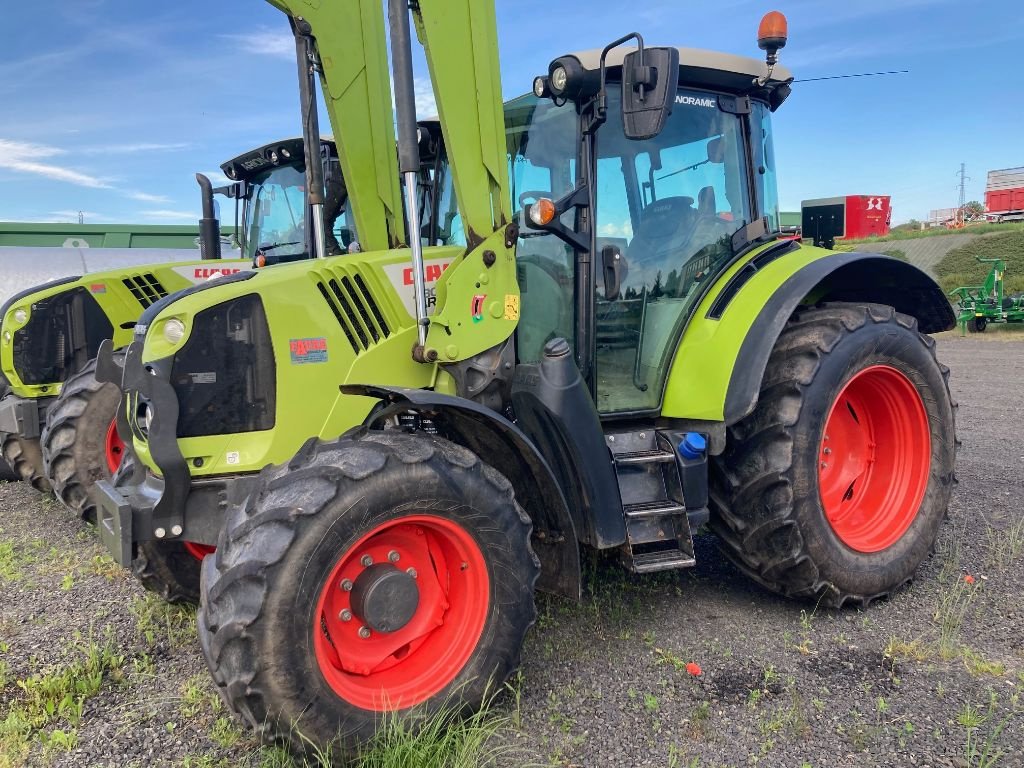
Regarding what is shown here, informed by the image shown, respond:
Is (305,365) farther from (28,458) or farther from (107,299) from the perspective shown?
(107,299)

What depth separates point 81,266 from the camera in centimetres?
1116

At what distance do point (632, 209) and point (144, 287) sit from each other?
14.3 feet

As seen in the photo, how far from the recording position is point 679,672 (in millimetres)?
3150

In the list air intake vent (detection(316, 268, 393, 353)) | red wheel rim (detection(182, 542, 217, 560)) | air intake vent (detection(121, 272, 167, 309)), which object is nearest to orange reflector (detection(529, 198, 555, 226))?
air intake vent (detection(316, 268, 393, 353))

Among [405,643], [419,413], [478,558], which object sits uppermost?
[419,413]

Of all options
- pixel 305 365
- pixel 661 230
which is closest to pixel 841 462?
pixel 661 230

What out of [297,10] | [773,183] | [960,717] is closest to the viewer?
[960,717]

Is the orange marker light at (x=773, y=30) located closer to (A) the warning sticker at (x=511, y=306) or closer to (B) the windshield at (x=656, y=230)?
(B) the windshield at (x=656, y=230)

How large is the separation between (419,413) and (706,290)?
1506 mm

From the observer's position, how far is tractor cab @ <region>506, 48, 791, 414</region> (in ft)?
11.3

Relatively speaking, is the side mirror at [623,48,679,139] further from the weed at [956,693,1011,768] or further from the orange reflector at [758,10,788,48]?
the weed at [956,693,1011,768]

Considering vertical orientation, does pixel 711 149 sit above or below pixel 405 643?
above

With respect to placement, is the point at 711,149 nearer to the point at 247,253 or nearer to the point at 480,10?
the point at 480,10

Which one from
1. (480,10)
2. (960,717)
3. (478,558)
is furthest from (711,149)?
(960,717)
